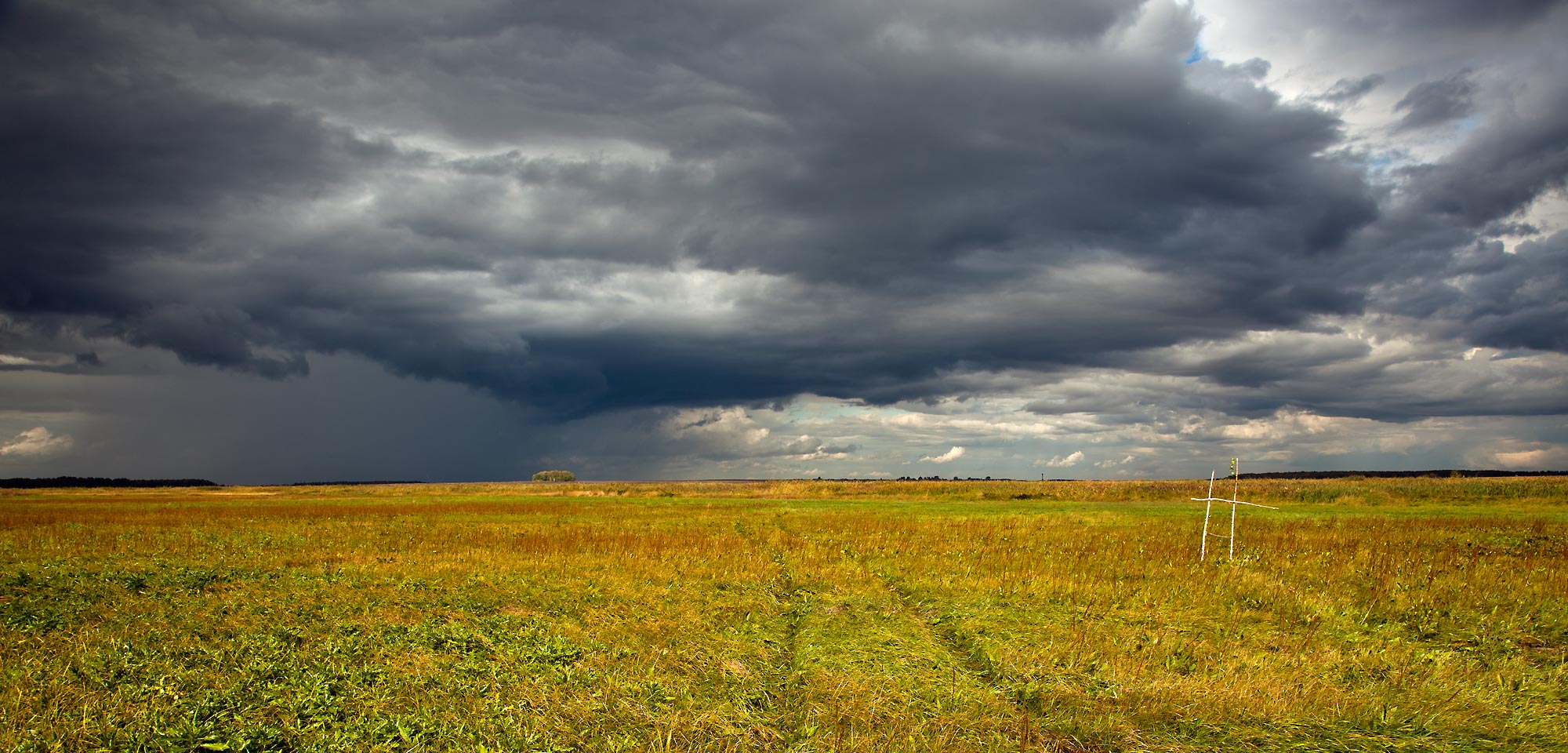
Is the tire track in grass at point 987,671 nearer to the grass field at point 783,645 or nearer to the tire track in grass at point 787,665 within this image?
the grass field at point 783,645

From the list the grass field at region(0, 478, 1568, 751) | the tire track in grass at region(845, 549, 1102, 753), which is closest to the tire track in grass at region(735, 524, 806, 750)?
the grass field at region(0, 478, 1568, 751)

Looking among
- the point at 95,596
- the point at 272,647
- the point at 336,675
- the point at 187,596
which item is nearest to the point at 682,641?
the point at 336,675

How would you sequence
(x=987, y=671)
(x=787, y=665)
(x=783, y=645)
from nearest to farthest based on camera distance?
(x=987, y=671) → (x=787, y=665) → (x=783, y=645)

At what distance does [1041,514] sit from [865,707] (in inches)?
1497

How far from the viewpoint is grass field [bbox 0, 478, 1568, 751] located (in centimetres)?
1014

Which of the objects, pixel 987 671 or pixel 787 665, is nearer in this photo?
pixel 987 671

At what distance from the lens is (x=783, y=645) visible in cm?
1470

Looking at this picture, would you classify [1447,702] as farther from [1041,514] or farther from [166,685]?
[1041,514]

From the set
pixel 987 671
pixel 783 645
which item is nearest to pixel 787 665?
pixel 783 645

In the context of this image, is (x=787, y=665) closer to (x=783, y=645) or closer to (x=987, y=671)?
(x=783, y=645)

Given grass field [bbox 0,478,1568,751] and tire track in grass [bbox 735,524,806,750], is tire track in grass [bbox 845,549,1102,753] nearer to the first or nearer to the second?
grass field [bbox 0,478,1568,751]

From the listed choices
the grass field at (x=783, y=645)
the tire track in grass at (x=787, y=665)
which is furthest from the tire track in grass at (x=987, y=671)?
the tire track in grass at (x=787, y=665)

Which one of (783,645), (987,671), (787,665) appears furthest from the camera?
(783,645)

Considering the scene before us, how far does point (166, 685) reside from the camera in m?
10.5
